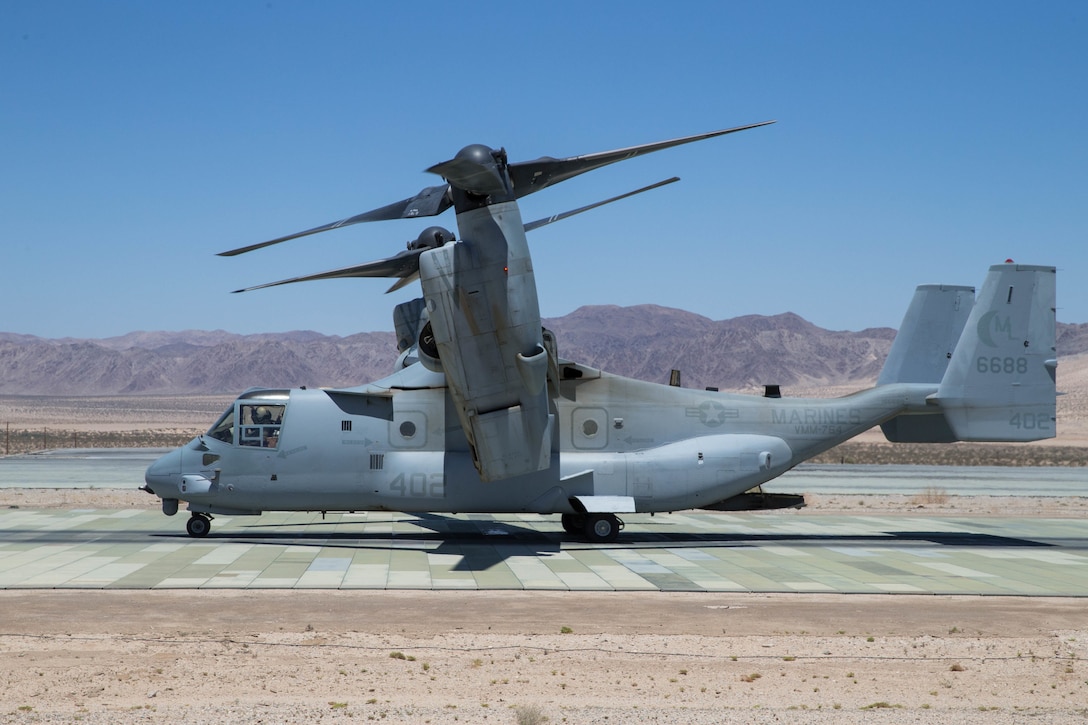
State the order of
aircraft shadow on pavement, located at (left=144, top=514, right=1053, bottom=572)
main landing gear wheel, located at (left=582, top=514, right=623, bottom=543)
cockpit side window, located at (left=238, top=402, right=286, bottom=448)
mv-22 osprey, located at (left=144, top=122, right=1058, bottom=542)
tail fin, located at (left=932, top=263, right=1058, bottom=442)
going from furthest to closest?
tail fin, located at (left=932, top=263, right=1058, bottom=442) < main landing gear wheel, located at (left=582, top=514, right=623, bottom=543) < cockpit side window, located at (left=238, top=402, right=286, bottom=448) < aircraft shadow on pavement, located at (left=144, top=514, right=1053, bottom=572) < mv-22 osprey, located at (left=144, top=122, right=1058, bottom=542)

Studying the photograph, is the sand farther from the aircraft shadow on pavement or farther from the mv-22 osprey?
the aircraft shadow on pavement

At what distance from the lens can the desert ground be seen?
29.9 ft

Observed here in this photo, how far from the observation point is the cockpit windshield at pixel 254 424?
20.8 m

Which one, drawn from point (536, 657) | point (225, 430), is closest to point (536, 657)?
point (536, 657)

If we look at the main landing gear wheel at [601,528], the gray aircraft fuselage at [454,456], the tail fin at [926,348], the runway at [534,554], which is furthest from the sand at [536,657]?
the tail fin at [926,348]

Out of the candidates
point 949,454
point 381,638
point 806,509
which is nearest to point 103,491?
point 806,509

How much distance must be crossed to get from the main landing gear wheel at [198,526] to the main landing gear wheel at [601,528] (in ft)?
26.0

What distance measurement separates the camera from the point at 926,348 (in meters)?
22.4

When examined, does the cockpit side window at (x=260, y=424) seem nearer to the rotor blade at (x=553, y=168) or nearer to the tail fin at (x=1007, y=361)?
the rotor blade at (x=553, y=168)

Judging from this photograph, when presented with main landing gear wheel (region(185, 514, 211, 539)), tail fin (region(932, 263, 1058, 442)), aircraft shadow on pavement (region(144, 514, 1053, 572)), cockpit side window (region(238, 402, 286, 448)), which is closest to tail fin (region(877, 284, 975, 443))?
tail fin (region(932, 263, 1058, 442))

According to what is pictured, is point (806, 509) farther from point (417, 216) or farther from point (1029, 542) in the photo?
point (417, 216)

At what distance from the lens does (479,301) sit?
57.8 ft

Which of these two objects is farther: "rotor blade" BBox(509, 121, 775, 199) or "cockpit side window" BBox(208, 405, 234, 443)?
"cockpit side window" BBox(208, 405, 234, 443)

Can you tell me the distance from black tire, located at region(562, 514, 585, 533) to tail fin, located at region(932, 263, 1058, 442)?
831 centimetres
